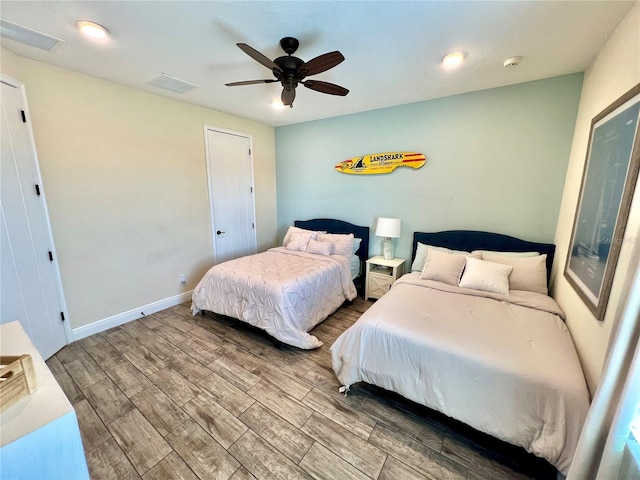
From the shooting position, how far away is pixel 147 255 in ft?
10.2

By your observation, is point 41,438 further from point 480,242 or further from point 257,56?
point 480,242

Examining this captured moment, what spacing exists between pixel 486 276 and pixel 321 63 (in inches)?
90.8

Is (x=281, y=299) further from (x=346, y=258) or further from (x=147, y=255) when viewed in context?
(x=147, y=255)

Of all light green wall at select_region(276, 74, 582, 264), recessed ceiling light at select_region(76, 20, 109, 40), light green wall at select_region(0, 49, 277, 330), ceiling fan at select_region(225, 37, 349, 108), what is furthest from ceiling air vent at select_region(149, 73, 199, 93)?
light green wall at select_region(276, 74, 582, 264)

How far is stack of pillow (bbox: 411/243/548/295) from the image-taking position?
2363mm

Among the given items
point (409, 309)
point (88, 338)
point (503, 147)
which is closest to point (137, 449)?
point (88, 338)

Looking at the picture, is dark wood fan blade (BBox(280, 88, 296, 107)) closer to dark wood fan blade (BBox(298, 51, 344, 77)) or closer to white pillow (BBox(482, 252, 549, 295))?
dark wood fan blade (BBox(298, 51, 344, 77))

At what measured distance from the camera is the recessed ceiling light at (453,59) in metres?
2.04

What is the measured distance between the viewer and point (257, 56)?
171 centimetres

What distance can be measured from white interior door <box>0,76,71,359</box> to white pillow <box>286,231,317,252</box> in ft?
8.31

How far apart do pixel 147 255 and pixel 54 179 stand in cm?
112

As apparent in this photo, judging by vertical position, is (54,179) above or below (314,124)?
below

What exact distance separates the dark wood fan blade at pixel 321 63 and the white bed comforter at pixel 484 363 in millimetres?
1844

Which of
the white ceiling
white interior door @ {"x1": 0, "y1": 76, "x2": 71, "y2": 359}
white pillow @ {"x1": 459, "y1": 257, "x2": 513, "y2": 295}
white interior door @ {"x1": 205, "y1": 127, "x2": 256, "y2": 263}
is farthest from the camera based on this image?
white interior door @ {"x1": 205, "y1": 127, "x2": 256, "y2": 263}
